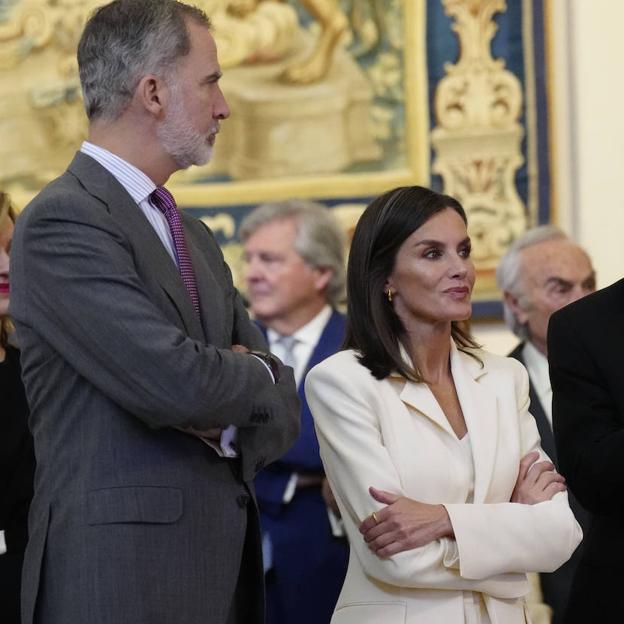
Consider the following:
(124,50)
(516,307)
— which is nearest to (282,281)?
(516,307)

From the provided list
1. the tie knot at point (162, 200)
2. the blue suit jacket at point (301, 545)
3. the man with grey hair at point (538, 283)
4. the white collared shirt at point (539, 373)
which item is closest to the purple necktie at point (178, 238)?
the tie knot at point (162, 200)

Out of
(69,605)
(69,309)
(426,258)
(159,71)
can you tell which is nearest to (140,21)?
(159,71)

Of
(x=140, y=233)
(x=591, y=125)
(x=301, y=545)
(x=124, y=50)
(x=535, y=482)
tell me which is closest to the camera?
(x=140, y=233)

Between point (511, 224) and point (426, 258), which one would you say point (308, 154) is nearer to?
point (511, 224)

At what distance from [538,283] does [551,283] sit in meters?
0.07

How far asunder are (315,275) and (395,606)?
2.60 m

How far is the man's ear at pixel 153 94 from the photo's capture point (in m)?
3.30

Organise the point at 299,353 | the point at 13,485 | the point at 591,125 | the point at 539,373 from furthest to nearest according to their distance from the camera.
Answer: the point at 591,125, the point at 299,353, the point at 539,373, the point at 13,485

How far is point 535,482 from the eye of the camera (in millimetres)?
3516

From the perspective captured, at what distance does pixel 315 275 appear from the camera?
5.82m

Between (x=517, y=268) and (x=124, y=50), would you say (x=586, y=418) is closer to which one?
(x=124, y=50)

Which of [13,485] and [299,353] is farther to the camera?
[299,353]

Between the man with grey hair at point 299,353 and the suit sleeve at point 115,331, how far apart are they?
206 cm

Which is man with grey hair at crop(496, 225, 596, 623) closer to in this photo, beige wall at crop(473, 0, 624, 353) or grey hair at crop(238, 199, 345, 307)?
beige wall at crop(473, 0, 624, 353)
